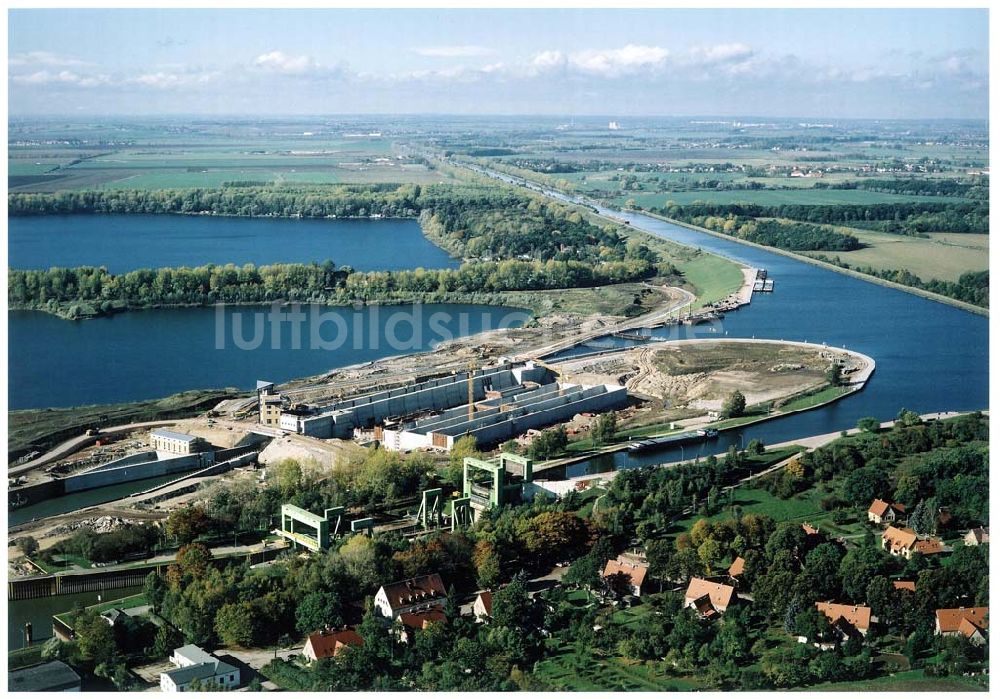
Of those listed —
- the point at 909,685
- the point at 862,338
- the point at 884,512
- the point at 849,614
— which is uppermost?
the point at 862,338

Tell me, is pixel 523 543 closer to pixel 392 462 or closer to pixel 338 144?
pixel 392 462

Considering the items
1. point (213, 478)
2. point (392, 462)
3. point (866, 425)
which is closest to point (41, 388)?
point (213, 478)

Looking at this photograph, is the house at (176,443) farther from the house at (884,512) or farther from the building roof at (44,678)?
the house at (884,512)

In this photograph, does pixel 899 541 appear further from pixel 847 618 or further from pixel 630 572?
pixel 630 572

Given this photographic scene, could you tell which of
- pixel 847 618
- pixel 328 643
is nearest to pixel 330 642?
pixel 328 643

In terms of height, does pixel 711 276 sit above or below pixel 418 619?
above

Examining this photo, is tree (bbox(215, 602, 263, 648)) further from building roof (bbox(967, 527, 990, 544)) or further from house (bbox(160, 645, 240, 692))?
building roof (bbox(967, 527, 990, 544))
